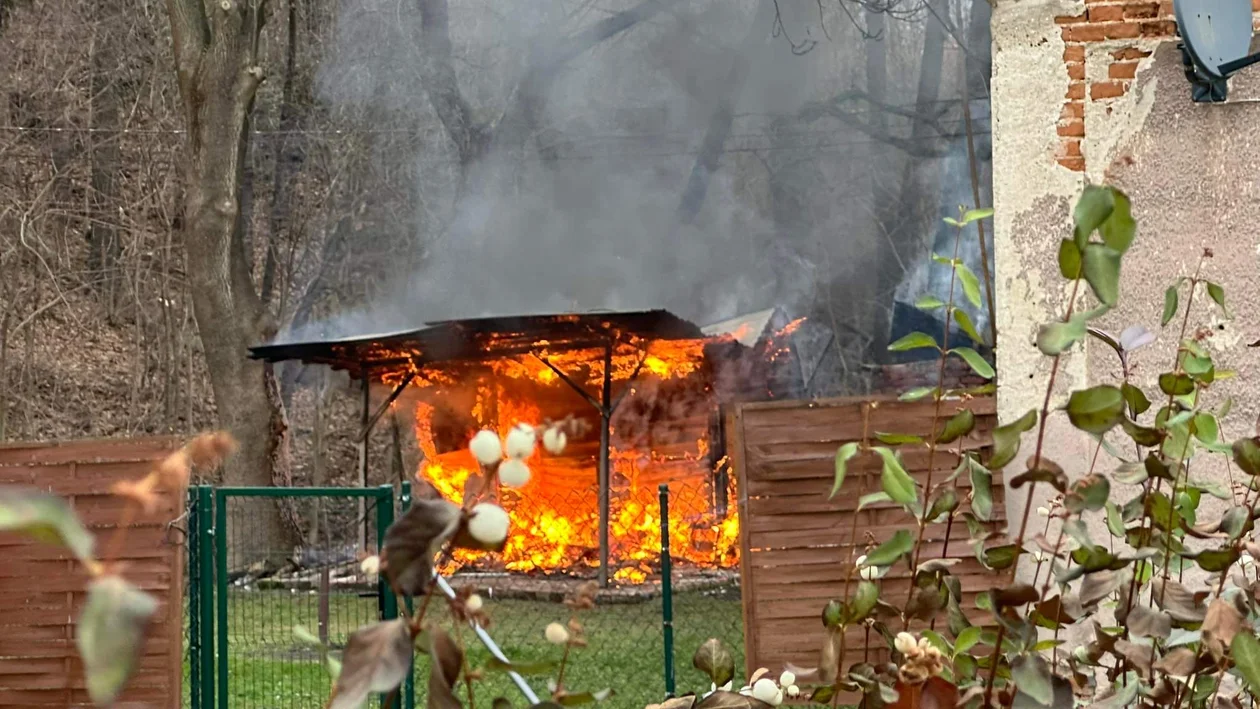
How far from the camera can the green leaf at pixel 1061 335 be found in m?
1.37

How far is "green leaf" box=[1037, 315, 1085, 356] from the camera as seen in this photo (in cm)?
137

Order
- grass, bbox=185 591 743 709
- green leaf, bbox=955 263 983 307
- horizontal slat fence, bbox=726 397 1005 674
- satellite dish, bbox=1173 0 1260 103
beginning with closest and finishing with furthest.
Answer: green leaf, bbox=955 263 983 307 → satellite dish, bbox=1173 0 1260 103 → horizontal slat fence, bbox=726 397 1005 674 → grass, bbox=185 591 743 709

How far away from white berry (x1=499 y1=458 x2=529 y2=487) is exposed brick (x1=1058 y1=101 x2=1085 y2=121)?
5006 mm

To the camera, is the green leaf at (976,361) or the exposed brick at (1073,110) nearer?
the green leaf at (976,361)

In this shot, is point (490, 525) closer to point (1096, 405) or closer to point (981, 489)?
point (1096, 405)

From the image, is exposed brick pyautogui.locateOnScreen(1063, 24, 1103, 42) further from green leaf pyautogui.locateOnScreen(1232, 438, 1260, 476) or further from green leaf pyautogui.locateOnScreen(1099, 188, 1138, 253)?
green leaf pyautogui.locateOnScreen(1099, 188, 1138, 253)

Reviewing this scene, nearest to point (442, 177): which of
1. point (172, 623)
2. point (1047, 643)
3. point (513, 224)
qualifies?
point (513, 224)

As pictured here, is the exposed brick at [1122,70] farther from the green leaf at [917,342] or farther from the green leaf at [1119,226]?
the green leaf at [1119,226]

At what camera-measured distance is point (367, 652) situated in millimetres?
1046

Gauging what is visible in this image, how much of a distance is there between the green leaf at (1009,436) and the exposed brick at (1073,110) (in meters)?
4.33

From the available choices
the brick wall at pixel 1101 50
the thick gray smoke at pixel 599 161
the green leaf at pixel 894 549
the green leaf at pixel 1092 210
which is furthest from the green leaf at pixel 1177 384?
the thick gray smoke at pixel 599 161

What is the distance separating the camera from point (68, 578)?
6.11 m

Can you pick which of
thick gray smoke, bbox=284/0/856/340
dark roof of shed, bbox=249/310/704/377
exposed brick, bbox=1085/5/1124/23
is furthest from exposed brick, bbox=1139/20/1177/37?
thick gray smoke, bbox=284/0/856/340

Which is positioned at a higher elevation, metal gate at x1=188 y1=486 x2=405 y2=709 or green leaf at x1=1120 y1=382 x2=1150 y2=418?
green leaf at x1=1120 y1=382 x2=1150 y2=418
